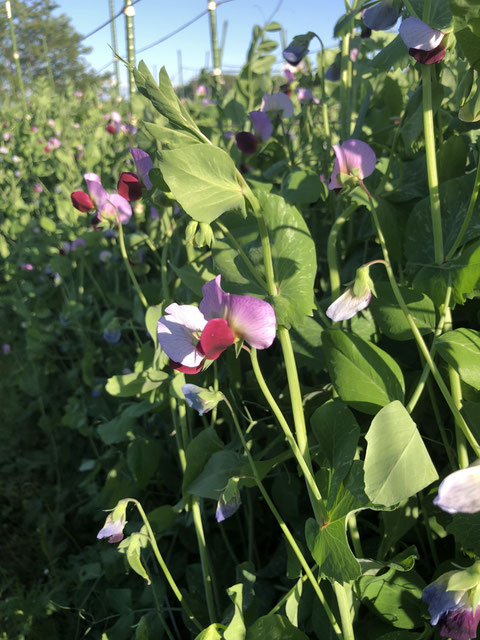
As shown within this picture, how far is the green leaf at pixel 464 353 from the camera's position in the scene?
2.09 ft

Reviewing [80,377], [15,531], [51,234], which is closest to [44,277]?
[51,234]

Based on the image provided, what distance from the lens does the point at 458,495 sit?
47cm

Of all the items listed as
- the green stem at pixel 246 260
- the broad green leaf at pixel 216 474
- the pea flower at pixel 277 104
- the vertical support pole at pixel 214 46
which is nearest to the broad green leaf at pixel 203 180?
the green stem at pixel 246 260

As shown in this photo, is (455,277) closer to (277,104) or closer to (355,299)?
(355,299)

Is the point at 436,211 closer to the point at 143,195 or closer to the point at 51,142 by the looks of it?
the point at 143,195

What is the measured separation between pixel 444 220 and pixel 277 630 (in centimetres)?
60

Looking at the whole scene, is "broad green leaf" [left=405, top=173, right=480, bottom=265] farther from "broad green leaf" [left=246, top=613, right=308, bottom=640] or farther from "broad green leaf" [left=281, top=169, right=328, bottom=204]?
"broad green leaf" [left=246, top=613, right=308, bottom=640]

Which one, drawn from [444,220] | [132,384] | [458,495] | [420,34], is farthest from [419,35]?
[132,384]

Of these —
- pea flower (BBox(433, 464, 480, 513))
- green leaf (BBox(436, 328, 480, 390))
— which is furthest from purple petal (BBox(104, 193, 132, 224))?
pea flower (BBox(433, 464, 480, 513))

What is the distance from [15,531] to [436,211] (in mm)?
1430

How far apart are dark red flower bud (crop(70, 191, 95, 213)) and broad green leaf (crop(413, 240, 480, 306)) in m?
0.60

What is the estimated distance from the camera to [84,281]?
2.07 metres

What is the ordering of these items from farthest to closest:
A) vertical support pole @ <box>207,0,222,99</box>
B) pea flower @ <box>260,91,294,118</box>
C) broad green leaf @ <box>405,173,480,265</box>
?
1. vertical support pole @ <box>207,0,222,99</box>
2. pea flower @ <box>260,91,294,118</box>
3. broad green leaf @ <box>405,173,480,265</box>

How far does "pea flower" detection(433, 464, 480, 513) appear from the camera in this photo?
0.47m
